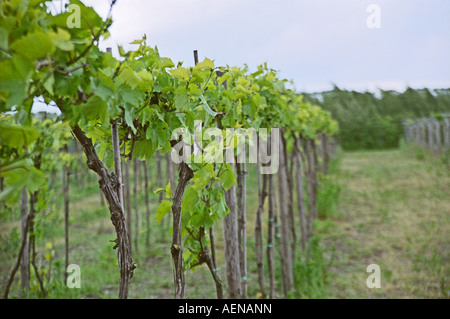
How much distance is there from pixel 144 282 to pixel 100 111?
3314 mm

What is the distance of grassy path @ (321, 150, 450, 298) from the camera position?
3711 mm

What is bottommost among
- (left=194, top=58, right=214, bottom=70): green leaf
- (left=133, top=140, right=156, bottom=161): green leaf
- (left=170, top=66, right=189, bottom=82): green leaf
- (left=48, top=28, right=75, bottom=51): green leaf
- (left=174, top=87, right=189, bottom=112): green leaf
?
(left=133, top=140, right=156, bottom=161): green leaf

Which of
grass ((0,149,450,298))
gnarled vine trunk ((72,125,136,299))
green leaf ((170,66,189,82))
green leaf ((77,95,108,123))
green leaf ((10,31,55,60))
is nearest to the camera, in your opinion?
green leaf ((10,31,55,60))

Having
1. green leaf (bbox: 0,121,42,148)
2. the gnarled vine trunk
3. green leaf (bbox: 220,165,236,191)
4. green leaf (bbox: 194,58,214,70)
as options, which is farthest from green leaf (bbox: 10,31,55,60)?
green leaf (bbox: 220,165,236,191)

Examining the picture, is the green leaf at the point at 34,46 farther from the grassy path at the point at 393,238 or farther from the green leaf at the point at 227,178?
the grassy path at the point at 393,238

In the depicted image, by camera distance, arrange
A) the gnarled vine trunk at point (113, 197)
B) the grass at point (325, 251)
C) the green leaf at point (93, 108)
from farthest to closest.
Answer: the grass at point (325, 251) < the gnarled vine trunk at point (113, 197) < the green leaf at point (93, 108)

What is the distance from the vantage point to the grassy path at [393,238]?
371 centimetres

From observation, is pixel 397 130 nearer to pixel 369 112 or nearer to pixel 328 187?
pixel 369 112

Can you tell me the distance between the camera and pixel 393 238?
5.21m

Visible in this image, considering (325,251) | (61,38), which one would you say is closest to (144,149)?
(61,38)

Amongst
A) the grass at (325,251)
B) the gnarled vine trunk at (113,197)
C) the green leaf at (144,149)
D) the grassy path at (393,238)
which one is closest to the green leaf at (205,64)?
the green leaf at (144,149)

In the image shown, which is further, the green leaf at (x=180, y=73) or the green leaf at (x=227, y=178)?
the green leaf at (x=227, y=178)

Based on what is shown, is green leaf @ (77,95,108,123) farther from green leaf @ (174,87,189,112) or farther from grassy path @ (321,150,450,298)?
grassy path @ (321,150,450,298)

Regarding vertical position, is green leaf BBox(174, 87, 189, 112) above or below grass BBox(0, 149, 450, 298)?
above
